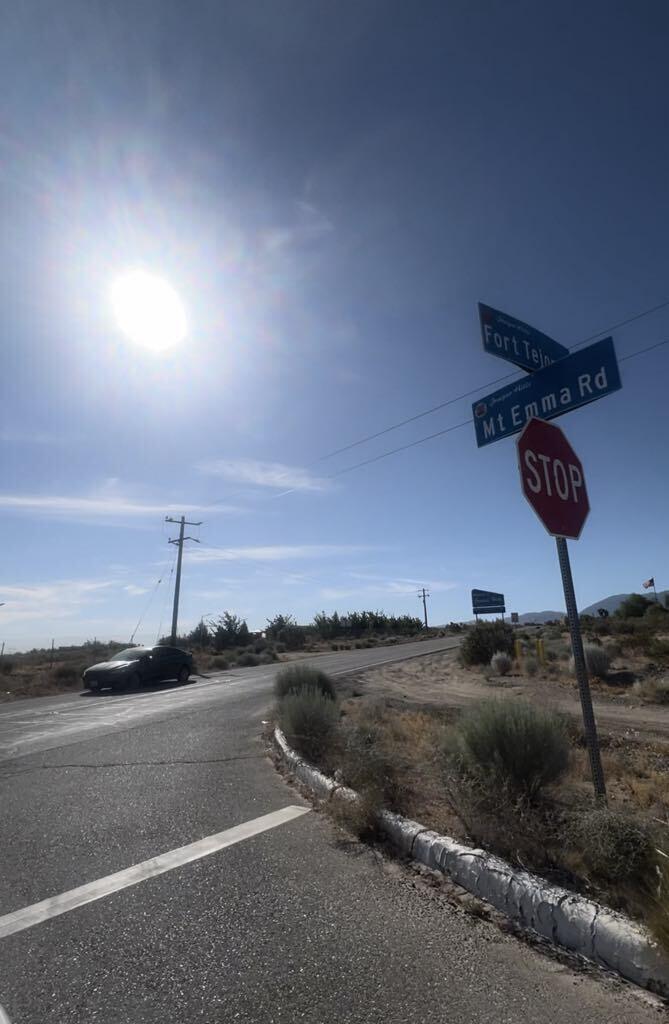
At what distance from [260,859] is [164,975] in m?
1.61

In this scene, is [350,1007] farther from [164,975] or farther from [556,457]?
[556,457]

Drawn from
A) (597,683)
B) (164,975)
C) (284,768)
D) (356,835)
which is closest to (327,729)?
(284,768)

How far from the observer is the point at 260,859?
15.0 ft

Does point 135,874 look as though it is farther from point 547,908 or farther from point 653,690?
point 653,690

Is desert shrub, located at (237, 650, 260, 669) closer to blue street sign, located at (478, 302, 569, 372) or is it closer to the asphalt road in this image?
the asphalt road

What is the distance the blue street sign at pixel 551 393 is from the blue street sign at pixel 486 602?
30901mm

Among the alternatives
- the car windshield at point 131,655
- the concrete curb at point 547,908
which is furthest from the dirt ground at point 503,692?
the car windshield at point 131,655

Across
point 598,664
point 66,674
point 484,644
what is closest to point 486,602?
point 484,644

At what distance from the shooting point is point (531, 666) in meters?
20.7

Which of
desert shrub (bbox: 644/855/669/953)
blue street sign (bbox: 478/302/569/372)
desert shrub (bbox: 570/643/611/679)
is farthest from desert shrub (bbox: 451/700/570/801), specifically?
desert shrub (bbox: 570/643/611/679)

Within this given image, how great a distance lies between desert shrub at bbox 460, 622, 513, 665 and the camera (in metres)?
25.5

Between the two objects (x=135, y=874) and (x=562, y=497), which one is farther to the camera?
(x=562, y=497)

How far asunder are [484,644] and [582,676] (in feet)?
72.6

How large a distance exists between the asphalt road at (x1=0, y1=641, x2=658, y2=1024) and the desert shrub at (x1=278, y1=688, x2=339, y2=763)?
1.22m
